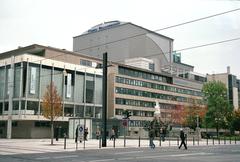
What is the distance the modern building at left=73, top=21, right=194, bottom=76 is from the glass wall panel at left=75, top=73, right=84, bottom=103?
1316 inches

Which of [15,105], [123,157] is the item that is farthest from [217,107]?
[123,157]

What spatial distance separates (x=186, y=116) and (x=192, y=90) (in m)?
33.3

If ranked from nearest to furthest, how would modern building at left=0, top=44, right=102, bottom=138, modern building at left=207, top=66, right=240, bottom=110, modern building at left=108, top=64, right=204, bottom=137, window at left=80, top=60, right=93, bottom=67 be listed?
modern building at left=0, top=44, right=102, bottom=138
window at left=80, top=60, right=93, bottom=67
modern building at left=108, top=64, right=204, bottom=137
modern building at left=207, top=66, right=240, bottom=110

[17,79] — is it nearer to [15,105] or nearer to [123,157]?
[15,105]

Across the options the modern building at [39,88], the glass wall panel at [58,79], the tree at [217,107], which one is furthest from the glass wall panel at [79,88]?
the tree at [217,107]

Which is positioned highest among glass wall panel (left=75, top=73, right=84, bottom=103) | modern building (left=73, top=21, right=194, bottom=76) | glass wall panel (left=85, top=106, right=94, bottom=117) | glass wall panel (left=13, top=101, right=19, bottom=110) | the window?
modern building (left=73, top=21, right=194, bottom=76)

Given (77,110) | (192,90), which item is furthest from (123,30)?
(77,110)

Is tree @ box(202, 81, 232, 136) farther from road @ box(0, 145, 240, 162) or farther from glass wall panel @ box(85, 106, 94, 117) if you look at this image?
road @ box(0, 145, 240, 162)

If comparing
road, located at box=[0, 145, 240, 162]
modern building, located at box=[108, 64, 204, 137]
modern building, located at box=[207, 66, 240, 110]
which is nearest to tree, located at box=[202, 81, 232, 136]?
modern building, located at box=[108, 64, 204, 137]

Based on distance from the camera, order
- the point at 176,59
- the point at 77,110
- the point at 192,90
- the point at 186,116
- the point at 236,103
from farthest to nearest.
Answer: the point at 236,103 → the point at 176,59 → the point at 192,90 → the point at 186,116 → the point at 77,110

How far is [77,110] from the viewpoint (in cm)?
7894

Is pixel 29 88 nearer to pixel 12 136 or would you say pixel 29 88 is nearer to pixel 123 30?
pixel 12 136

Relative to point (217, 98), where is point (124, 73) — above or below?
above

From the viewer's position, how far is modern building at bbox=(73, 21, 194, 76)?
11706 cm
